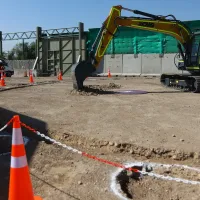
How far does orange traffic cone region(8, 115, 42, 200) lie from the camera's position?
12.0 feet

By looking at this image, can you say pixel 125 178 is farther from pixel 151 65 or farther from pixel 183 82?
pixel 151 65

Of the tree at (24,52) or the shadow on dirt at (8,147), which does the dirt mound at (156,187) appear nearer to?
the shadow on dirt at (8,147)

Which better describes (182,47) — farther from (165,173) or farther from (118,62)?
(118,62)

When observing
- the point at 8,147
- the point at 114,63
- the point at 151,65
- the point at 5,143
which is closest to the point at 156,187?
the point at 8,147

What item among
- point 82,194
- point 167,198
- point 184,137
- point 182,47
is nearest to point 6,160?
point 82,194

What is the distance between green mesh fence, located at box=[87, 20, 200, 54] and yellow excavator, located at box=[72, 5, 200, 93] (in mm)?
13256

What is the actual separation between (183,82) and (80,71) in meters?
5.06

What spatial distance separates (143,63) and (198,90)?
15987 millimetres

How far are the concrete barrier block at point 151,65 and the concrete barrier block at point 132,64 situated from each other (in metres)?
0.43

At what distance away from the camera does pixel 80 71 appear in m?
14.0

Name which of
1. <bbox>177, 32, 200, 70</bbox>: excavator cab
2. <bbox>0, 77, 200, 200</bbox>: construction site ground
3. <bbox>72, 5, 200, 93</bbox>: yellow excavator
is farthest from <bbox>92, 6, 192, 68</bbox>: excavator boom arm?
<bbox>0, 77, 200, 200</bbox>: construction site ground

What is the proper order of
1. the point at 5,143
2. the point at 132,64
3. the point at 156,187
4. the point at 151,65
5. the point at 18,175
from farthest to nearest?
the point at 132,64
the point at 151,65
the point at 5,143
the point at 156,187
the point at 18,175

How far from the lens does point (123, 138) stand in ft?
22.0

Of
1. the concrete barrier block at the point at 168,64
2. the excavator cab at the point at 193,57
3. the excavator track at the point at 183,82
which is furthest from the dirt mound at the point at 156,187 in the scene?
the concrete barrier block at the point at 168,64
